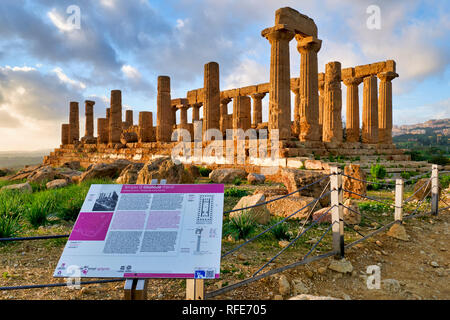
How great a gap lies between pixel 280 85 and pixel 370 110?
8.24 meters

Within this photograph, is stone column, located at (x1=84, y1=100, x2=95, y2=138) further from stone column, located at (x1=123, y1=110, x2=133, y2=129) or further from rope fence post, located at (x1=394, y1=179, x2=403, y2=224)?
rope fence post, located at (x1=394, y1=179, x2=403, y2=224)

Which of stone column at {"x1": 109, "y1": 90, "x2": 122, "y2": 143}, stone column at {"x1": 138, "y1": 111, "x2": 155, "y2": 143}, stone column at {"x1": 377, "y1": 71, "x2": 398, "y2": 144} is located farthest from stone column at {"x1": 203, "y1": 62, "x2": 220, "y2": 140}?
stone column at {"x1": 377, "y1": 71, "x2": 398, "y2": 144}

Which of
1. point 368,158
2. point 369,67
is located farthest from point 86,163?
point 369,67

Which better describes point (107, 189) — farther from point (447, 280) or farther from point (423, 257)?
point (423, 257)

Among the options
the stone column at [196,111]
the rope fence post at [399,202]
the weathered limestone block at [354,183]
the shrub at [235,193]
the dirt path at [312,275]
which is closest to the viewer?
the dirt path at [312,275]

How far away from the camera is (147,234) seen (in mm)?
2643

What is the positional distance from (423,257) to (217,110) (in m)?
13.7

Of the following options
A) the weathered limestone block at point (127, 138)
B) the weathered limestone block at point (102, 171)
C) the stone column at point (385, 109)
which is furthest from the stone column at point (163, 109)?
the stone column at point (385, 109)

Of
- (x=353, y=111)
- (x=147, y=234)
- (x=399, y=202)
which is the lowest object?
(x=399, y=202)

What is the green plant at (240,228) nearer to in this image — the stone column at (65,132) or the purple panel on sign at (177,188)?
the purple panel on sign at (177,188)

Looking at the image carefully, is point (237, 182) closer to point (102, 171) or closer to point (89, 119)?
point (102, 171)

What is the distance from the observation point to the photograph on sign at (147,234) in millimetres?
2449

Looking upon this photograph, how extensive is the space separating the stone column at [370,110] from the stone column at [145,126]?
15.1 m

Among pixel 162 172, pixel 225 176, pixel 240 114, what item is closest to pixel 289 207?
pixel 162 172
